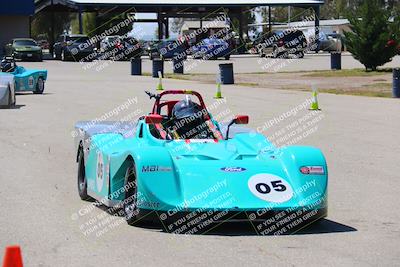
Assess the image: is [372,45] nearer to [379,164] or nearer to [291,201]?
[379,164]

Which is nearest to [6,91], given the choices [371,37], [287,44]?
[371,37]

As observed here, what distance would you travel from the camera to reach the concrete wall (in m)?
68.8

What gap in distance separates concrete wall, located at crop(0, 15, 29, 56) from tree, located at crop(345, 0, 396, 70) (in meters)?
34.2

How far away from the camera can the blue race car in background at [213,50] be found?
6062 cm

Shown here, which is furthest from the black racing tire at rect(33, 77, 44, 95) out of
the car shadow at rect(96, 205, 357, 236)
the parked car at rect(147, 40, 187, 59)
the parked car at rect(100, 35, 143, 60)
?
the parked car at rect(147, 40, 187, 59)

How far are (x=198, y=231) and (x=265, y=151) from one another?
4.70ft

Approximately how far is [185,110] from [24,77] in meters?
17.9

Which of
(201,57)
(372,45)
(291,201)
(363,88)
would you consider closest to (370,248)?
(291,201)

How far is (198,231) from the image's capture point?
8.16 metres

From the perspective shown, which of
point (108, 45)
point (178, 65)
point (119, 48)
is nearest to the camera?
point (178, 65)

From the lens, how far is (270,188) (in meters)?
8.32

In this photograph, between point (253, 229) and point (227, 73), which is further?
point (227, 73)

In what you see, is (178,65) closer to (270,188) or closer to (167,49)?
(167,49)

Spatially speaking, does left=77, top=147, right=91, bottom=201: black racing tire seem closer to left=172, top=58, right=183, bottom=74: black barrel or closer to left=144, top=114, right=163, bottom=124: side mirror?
left=144, top=114, right=163, bottom=124: side mirror
